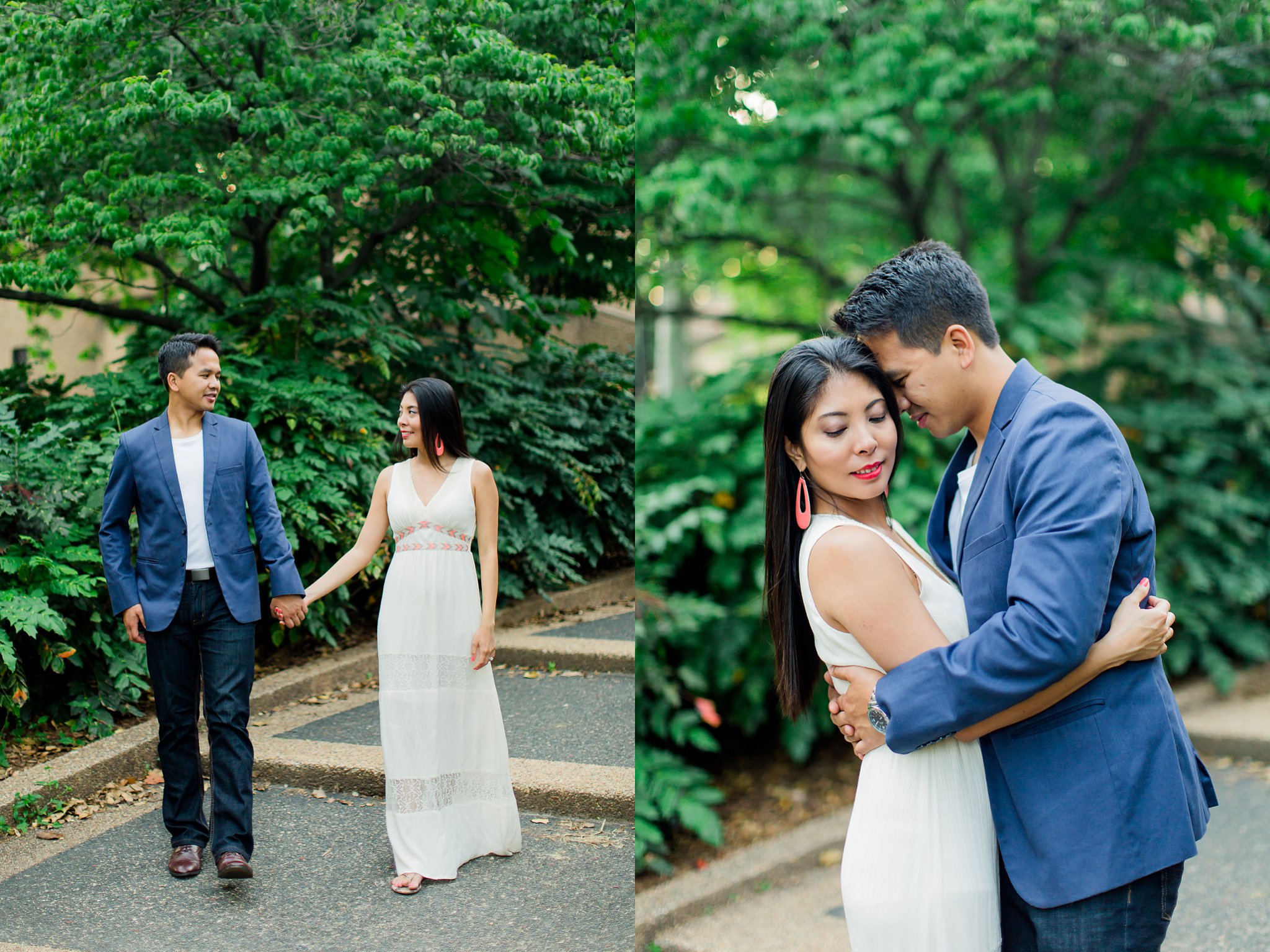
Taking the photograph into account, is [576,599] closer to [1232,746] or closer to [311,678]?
[311,678]

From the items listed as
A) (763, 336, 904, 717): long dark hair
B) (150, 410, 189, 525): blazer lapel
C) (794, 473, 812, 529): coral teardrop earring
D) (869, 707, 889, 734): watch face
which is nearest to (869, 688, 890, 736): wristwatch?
(869, 707, 889, 734): watch face

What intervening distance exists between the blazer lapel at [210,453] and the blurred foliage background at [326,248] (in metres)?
0.29

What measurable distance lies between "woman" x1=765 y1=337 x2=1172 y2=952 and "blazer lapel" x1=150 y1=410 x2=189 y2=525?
2.34 m

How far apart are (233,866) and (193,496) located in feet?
3.86

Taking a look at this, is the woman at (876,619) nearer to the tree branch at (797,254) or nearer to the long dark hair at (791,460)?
the long dark hair at (791,460)

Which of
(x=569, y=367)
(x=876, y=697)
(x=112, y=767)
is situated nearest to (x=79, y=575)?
(x=112, y=767)

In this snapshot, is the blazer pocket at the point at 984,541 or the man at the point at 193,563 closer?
the blazer pocket at the point at 984,541

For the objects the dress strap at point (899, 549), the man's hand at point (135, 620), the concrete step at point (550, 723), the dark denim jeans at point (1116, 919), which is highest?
the dress strap at point (899, 549)

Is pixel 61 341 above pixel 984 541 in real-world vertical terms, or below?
above

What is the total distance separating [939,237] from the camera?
7062 millimetres

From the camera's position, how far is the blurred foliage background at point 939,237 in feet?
16.7

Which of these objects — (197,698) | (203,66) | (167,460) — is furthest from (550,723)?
(203,66)

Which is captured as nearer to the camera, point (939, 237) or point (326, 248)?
point (326, 248)

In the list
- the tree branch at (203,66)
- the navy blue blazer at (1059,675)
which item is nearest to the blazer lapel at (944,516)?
the navy blue blazer at (1059,675)
